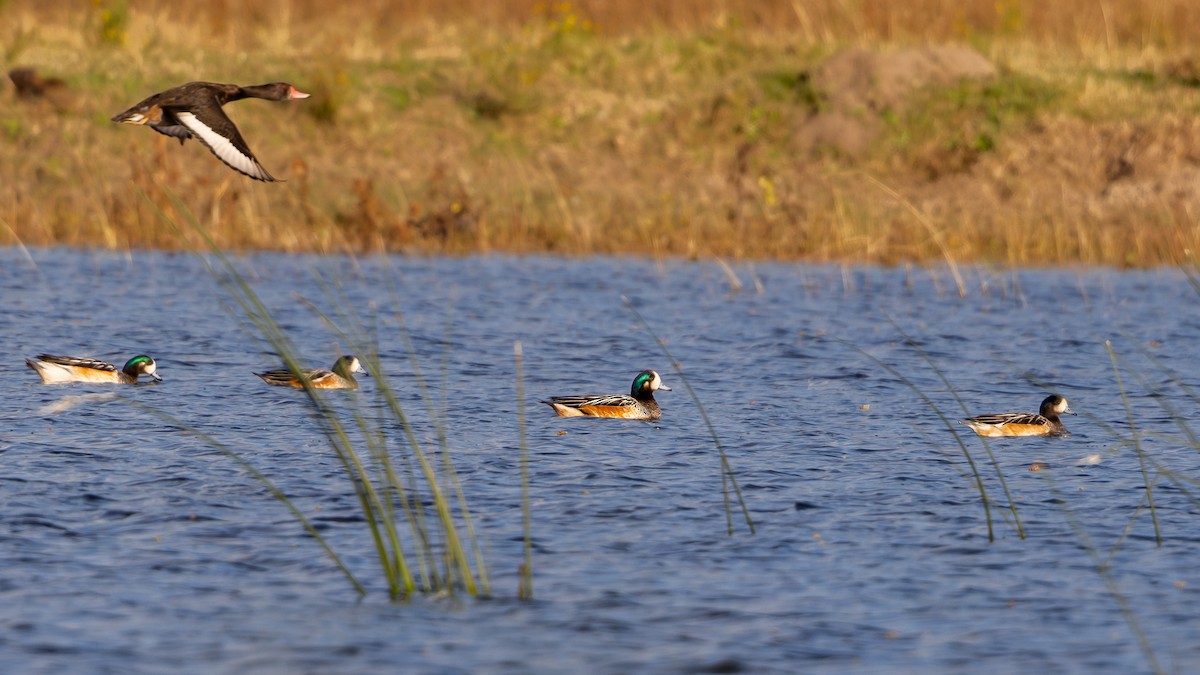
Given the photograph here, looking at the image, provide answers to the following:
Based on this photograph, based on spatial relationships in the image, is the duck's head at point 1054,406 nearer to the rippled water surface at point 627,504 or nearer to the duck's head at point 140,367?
the rippled water surface at point 627,504

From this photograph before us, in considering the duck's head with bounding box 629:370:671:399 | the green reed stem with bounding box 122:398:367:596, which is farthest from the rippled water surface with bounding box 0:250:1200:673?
the duck's head with bounding box 629:370:671:399

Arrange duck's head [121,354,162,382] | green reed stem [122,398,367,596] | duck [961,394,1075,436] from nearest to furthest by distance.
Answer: green reed stem [122,398,367,596]
duck [961,394,1075,436]
duck's head [121,354,162,382]

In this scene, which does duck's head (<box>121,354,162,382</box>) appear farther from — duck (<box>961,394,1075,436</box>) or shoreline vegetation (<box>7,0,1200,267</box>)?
shoreline vegetation (<box>7,0,1200,267</box>)

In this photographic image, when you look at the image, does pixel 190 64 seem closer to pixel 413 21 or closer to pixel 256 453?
pixel 413 21

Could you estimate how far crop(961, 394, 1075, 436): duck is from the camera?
13.0 metres

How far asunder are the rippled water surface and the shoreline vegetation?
5.18 metres

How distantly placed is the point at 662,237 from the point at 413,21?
39.5ft

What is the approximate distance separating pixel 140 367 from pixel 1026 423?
7193 millimetres

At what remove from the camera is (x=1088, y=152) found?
2945cm

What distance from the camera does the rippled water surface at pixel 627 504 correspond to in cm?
770

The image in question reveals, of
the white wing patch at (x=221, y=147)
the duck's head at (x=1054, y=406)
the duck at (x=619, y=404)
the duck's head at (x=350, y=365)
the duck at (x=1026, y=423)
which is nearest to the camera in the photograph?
the white wing patch at (x=221, y=147)

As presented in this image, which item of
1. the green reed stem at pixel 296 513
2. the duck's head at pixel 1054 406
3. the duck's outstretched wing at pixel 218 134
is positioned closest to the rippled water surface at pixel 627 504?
the green reed stem at pixel 296 513

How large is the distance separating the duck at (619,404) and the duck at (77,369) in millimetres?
3464

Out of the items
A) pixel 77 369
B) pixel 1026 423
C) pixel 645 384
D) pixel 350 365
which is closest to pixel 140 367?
pixel 77 369
